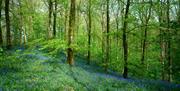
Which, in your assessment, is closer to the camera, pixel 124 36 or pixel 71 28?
pixel 71 28

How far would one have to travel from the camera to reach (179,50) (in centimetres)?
2941

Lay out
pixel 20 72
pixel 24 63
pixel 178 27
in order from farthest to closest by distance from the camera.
→ pixel 24 63 → pixel 178 27 → pixel 20 72

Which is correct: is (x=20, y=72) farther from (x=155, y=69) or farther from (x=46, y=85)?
(x=155, y=69)

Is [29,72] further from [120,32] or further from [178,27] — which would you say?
[178,27]

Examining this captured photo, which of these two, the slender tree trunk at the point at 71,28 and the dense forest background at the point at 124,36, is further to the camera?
the dense forest background at the point at 124,36

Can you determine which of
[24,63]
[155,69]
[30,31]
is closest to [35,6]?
[30,31]

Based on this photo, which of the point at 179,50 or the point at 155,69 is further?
the point at 155,69

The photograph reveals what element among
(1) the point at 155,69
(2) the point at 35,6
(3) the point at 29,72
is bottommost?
(1) the point at 155,69

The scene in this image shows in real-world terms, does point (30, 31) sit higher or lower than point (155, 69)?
higher

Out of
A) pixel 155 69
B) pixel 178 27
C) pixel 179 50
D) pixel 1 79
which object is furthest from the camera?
pixel 155 69

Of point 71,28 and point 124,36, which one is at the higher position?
point 71,28

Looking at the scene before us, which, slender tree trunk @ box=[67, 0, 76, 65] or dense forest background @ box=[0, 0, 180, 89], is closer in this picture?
slender tree trunk @ box=[67, 0, 76, 65]

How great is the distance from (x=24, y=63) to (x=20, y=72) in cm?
343

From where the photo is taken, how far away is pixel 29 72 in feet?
53.3
